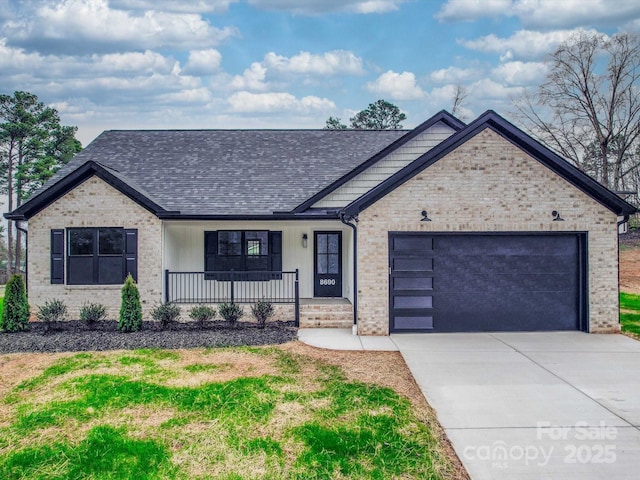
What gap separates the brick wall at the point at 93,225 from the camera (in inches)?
445

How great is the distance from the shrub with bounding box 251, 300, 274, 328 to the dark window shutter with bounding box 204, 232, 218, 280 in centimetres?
272

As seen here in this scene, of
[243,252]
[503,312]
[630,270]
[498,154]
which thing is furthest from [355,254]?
[630,270]

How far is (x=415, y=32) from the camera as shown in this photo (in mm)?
19719

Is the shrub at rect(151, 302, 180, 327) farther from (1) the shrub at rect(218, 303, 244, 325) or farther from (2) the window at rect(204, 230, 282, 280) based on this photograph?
(2) the window at rect(204, 230, 282, 280)

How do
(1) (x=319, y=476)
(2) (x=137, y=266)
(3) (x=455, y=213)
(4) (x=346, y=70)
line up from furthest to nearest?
(4) (x=346, y=70) < (2) (x=137, y=266) < (3) (x=455, y=213) < (1) (x=319, y=476)

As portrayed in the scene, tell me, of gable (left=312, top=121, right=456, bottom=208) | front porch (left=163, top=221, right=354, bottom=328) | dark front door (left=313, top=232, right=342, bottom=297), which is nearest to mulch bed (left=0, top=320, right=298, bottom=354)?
front porch (left=163, top=221, right=354, bottom=328)

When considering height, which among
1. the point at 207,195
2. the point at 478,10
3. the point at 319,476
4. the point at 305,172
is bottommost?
the point at 319,476

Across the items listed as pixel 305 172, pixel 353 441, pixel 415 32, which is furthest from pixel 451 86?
pixel 353 441

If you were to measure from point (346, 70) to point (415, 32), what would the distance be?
11.0 meters

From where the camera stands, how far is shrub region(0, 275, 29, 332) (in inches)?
392

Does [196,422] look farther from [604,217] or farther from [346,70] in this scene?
[346,70]

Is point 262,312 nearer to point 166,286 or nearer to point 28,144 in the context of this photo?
point 166,286

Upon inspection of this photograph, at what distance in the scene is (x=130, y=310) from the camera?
33.4 ft

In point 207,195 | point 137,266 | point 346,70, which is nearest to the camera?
point 137,266
